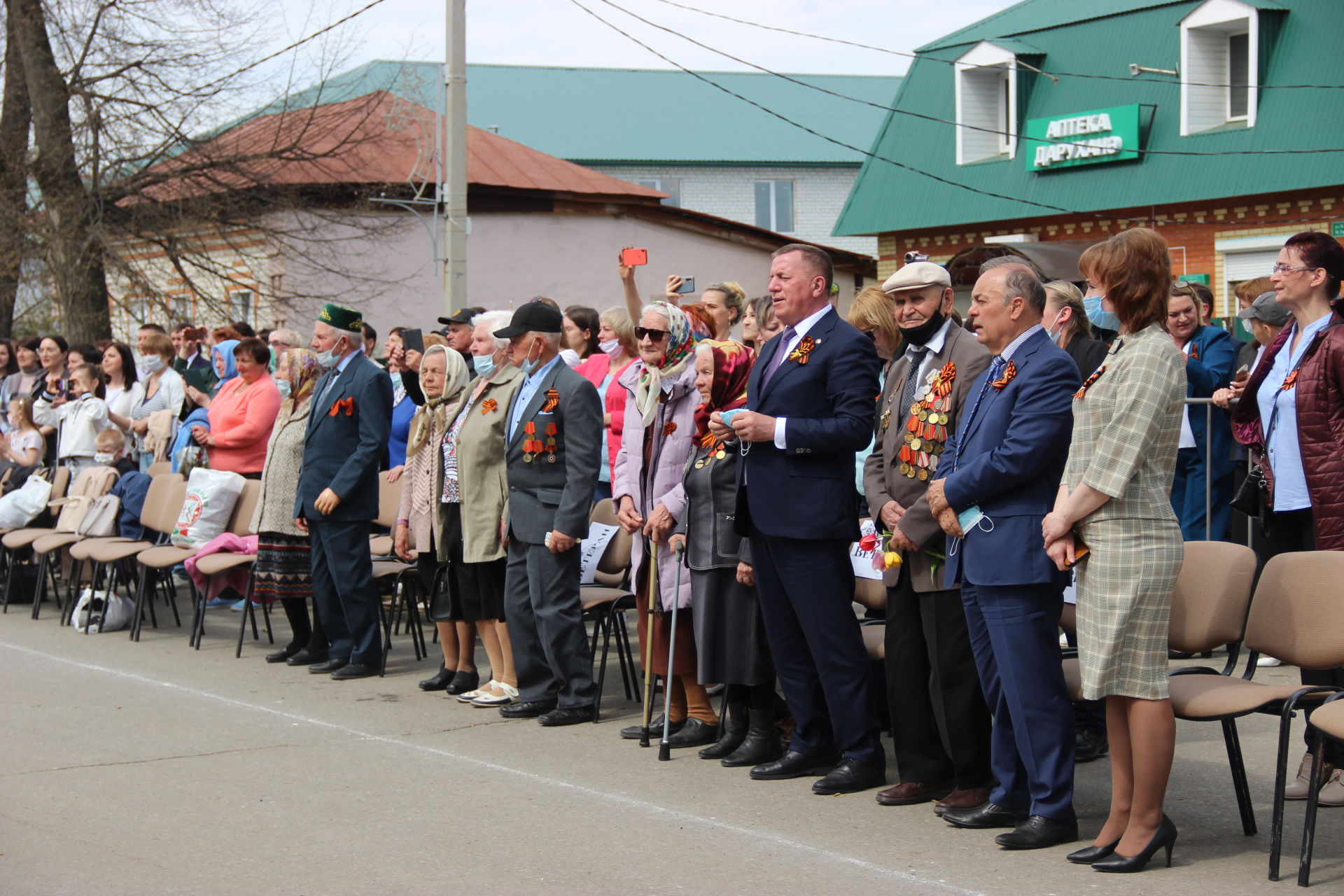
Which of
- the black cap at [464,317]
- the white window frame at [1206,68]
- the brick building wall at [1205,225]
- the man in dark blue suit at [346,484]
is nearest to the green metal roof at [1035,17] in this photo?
the white window frame at [1206,68]

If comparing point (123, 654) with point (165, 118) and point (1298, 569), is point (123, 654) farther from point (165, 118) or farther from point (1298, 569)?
point (165, 118)

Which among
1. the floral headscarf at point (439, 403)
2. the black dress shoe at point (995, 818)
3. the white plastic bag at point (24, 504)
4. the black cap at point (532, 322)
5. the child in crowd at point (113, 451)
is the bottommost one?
the black dress shoe at point (995, 818)

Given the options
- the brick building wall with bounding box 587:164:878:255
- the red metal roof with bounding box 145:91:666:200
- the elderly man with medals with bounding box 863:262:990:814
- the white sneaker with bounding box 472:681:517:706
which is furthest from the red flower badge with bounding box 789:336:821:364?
the brick building wall with bounding box 587:164:878:255

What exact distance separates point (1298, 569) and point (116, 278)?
699 inches

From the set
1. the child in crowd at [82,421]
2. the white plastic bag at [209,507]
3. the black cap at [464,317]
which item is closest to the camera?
the white plastic bag at [209,507]

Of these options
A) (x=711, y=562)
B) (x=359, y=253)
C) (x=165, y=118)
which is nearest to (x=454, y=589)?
(x=711, y=562)

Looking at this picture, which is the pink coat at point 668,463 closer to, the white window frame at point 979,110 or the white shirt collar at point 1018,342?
the white shirt collar at point 1018,342

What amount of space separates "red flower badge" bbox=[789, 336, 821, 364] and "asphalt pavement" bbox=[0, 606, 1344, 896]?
177 centimetres

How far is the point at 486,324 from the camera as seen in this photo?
26.4 feet

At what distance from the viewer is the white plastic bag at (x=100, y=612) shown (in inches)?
418

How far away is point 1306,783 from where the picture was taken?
5.52 meters

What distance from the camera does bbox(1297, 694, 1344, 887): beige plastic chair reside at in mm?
4488

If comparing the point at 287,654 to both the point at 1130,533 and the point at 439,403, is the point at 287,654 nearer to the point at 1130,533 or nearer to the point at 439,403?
the point at 439,403

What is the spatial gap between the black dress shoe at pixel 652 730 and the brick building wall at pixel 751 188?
34.5 metres
